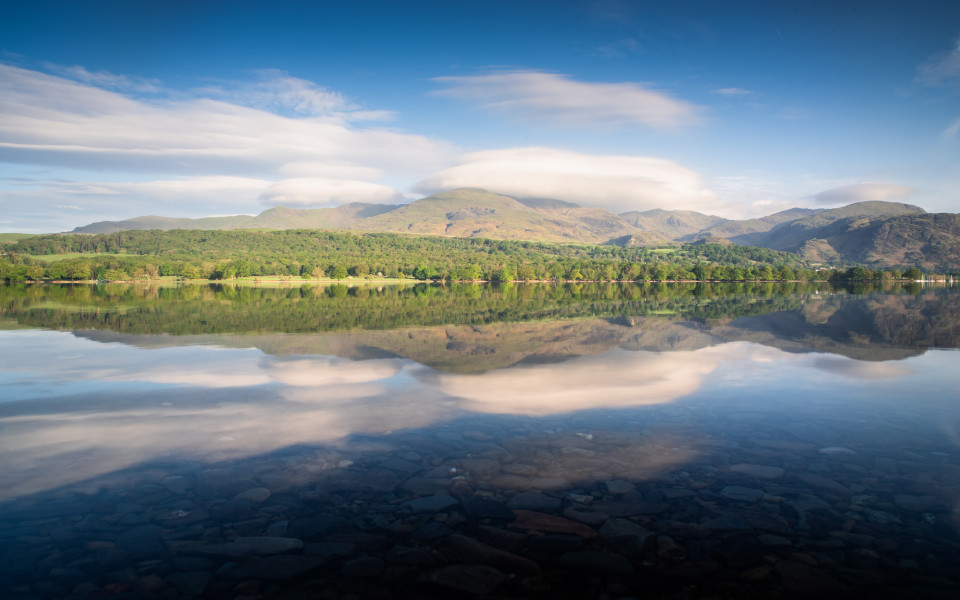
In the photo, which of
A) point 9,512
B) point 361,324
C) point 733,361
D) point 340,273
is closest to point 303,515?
point 9,512

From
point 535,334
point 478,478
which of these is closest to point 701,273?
point 535,334

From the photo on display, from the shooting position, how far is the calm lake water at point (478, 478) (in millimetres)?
6863

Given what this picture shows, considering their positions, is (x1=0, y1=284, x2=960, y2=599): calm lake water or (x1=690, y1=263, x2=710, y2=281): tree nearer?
(x1=0, y1=284, x2=960, y2=599): calm lake water

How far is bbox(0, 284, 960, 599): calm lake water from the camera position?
686 centimetres

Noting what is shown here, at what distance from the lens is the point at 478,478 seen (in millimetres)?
9758

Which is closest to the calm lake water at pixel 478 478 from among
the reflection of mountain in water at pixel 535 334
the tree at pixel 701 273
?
the reflection of mountain in water at pixel 535 334

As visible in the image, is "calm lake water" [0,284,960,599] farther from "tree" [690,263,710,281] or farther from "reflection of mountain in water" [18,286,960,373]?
"tree" [690,263,710,281]

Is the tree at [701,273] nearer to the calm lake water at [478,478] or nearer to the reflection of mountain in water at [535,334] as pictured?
the reflection of mountain in water at [535,334]

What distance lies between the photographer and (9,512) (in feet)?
27.6

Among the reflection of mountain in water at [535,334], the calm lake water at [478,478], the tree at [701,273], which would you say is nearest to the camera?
the calm lake water at [478,478]

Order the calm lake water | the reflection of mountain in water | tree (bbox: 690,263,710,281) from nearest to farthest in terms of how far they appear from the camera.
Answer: the calm lake water → the reflection of mountain in water → tree (bbox: 690,263,710,281)

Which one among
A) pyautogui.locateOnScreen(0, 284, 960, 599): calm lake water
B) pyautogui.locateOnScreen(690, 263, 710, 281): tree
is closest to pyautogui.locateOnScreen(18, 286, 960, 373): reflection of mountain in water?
pyautogui.locateOnScreen(0, 284, 960, 599): calm lake water

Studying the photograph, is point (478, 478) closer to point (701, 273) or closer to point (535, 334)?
point (535, 334)

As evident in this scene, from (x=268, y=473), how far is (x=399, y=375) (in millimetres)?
8940
